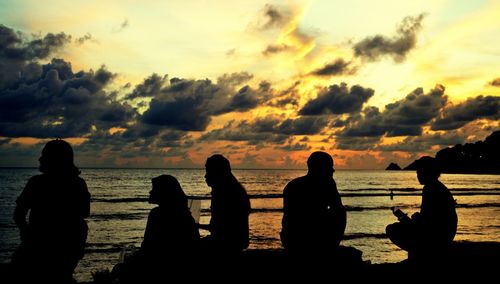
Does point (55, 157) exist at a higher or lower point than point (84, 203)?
higher

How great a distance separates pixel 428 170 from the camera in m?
6.36

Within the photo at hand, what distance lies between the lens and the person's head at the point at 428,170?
6336 millimetres

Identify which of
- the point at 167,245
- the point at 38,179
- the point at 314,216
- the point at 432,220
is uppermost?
the point at 38,179

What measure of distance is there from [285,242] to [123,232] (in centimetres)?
2259

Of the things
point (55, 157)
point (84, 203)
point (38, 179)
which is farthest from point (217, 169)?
point (38, 179)

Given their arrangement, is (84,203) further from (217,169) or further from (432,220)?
(432,220)

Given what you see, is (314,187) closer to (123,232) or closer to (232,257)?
(232,257)

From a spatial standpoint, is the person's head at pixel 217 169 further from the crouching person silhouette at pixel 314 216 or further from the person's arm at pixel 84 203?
the person's arm at pixel 84 203

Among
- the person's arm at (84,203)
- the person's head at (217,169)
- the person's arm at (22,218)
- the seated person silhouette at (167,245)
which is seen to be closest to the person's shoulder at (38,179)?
the person's arm at (22,218)

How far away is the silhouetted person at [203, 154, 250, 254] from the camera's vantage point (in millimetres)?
5836

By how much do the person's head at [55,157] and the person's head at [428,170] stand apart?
4265 mm

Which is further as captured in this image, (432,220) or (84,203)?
(432,220)

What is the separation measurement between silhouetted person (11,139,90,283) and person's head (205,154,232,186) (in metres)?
1.46

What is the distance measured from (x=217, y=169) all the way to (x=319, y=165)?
4.16 ft
